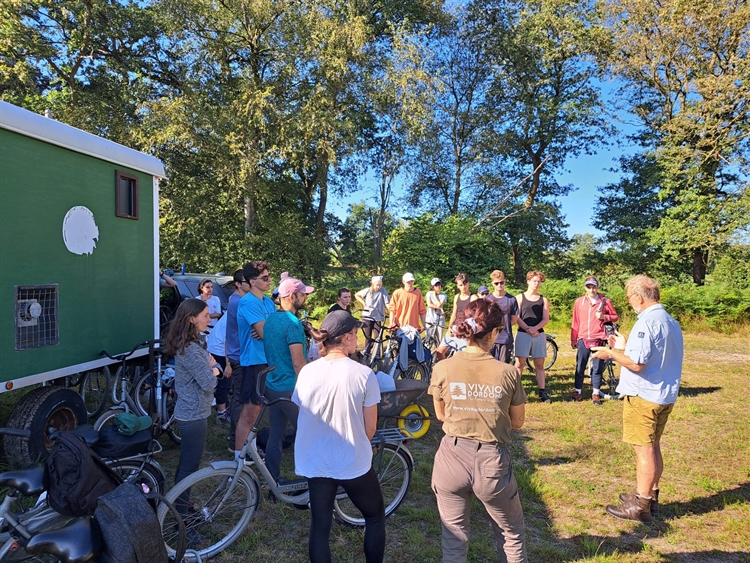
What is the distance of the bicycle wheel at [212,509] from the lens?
2826 millimetres

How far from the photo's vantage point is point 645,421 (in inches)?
140

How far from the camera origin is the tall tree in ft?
52.2

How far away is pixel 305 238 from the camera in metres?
18.2

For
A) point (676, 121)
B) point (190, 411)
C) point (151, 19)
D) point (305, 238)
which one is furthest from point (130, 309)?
point (676, 121)

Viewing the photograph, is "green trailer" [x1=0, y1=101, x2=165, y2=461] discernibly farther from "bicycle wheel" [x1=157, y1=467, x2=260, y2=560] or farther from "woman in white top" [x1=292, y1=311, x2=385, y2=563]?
"woman in white top" [x1=292, y1=311, x2=385, y2=563]

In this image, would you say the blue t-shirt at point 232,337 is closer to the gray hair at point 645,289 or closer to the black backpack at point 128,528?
the black backpack at point 128,528

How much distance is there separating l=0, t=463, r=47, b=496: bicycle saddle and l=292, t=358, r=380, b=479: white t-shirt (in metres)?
1.28

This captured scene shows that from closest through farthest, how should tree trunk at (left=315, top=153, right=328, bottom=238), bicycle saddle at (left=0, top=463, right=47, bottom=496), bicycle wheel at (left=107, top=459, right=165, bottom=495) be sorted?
1. bicycle saddle at (left=0, top=463, right=47, bottom=496)
2. bicycle wheel at (left=107, top=459, right=165, bottom=495)
3. tree trunk at (left=315, top=153, right=328, bottom=238)

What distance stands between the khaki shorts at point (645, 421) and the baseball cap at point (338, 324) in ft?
8.32

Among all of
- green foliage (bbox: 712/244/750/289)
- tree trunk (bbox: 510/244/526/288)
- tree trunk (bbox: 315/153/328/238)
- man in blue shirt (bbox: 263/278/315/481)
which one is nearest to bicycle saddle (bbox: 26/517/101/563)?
man in blue shirt (bbox: 263/278/315/481)

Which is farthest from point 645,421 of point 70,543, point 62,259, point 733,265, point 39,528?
point 733,265

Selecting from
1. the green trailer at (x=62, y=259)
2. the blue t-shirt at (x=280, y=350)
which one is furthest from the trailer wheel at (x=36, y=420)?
the blue t-shirt at (x=280, y=350)

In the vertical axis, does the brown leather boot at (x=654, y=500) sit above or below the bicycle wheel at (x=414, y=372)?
below

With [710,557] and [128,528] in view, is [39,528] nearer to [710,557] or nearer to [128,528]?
[128,528]
